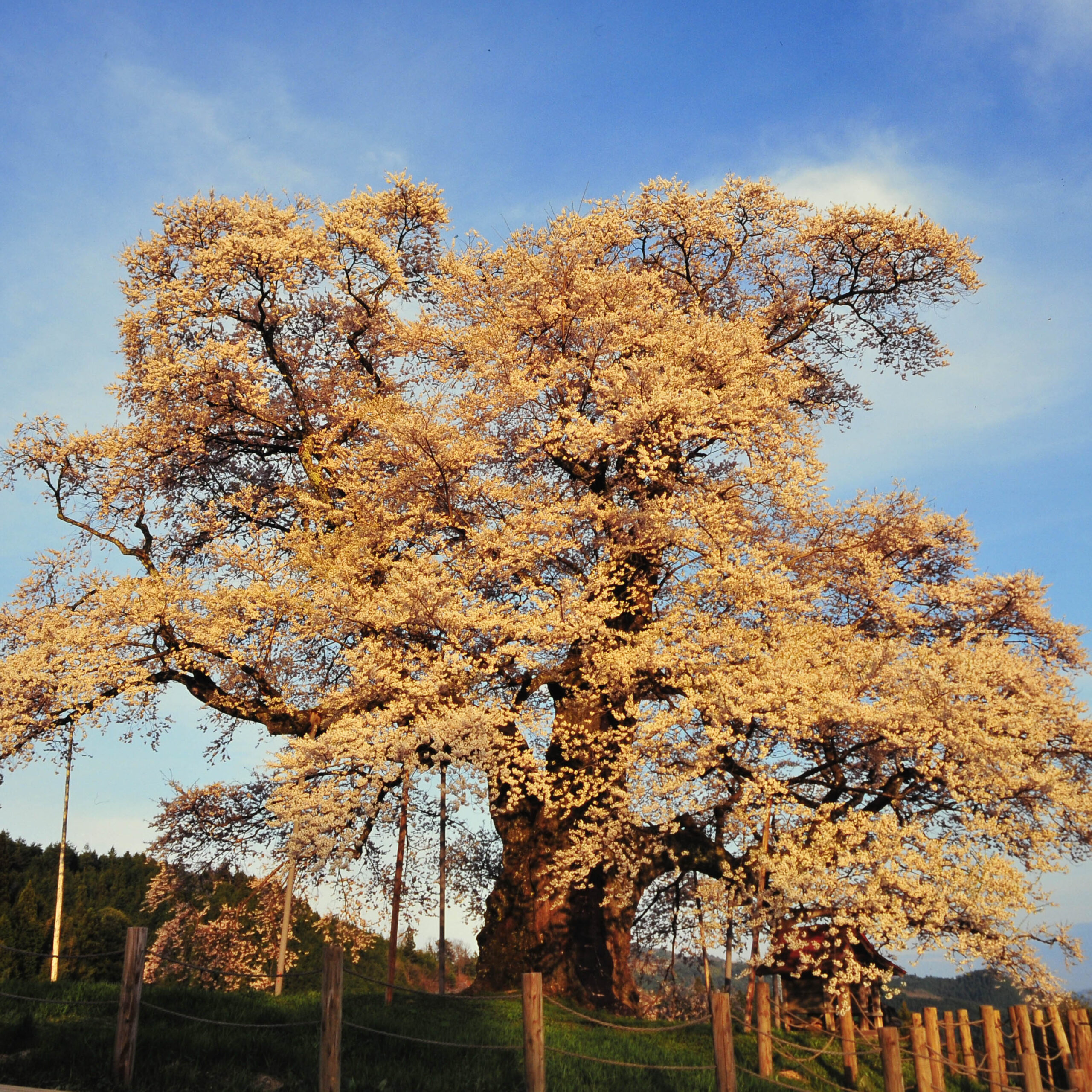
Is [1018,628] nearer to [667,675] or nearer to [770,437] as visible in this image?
[770,437]

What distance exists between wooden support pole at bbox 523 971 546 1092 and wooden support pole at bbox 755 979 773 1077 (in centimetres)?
428

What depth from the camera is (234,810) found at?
884 inches

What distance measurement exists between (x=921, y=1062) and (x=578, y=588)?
10.3m

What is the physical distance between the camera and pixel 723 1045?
1150cm

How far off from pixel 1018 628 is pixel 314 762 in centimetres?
1674

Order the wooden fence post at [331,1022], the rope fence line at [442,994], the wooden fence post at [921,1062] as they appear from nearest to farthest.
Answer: the wooden fence post at [331,1022]
the rope fence line at [442,994]
the wooden fence post at [921,1062]

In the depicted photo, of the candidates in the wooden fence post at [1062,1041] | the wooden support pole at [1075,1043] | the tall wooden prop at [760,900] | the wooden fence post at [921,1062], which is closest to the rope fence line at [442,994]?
the tall wooden prop at [760,900]

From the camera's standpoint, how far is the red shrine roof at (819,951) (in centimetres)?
1639

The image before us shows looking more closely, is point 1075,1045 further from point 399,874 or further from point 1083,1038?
point 399,874

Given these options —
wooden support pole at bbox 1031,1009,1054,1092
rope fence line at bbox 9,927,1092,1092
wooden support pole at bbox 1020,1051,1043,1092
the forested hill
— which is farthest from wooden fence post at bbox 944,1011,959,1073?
the forested hill

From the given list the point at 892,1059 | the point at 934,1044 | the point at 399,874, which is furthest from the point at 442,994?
the point at 934,1044

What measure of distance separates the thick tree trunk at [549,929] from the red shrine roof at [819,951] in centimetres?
325

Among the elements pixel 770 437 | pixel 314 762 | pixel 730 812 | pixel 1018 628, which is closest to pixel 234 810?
pixel 314 762

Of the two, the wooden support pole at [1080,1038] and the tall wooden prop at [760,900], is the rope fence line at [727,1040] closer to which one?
the wooden support pole at [1080,1038]
